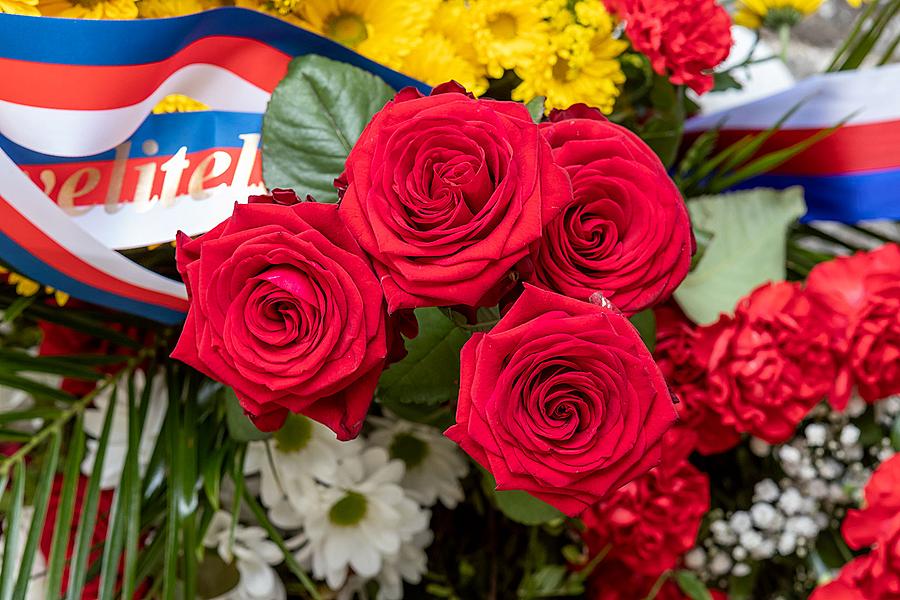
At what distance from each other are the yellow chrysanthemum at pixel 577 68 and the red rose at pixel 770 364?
21 cm

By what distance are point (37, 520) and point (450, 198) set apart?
430 mm

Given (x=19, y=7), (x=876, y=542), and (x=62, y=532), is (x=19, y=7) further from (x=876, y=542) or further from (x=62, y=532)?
(x=876, y=542)

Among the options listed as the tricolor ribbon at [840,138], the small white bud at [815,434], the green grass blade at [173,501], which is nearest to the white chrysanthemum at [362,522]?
the green grass blade at [173,501]

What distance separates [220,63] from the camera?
0.57 m

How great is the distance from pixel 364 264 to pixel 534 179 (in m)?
0.09

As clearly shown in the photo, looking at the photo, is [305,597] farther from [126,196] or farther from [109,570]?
[126,196]

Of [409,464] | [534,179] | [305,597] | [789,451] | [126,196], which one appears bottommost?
[305,597]

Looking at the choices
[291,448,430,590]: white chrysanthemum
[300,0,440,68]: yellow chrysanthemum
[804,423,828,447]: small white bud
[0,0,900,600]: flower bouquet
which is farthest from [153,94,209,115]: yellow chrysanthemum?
[804,423,828,447]: small white bud

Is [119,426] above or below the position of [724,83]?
below

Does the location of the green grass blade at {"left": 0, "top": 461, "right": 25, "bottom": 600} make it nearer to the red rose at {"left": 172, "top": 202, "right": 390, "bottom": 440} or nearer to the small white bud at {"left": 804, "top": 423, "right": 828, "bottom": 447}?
the red rose at {"left": 172, "top": 202, "right": 390, "bottom": 440}

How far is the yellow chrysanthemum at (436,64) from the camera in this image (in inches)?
25.1

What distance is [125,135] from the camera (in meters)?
0.53

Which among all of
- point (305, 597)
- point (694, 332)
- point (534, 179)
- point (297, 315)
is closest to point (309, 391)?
point (297, 315)

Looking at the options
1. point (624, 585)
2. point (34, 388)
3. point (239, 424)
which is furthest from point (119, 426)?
point (624, 585)
